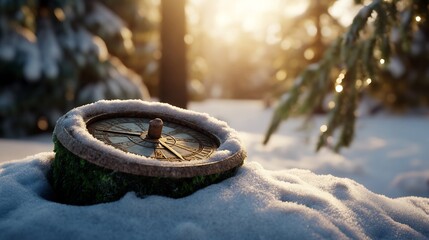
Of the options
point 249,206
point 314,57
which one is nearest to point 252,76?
point 314,57

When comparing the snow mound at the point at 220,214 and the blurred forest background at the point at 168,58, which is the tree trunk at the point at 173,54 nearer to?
the blurred forest background at the point at 168,58

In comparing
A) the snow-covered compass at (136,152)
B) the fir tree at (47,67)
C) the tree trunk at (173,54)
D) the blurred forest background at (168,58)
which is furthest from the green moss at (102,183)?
the fir tree at (47,67)

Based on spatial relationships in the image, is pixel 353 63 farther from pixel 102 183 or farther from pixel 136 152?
pixel 102 183

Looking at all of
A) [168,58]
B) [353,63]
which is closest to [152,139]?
[353,63]

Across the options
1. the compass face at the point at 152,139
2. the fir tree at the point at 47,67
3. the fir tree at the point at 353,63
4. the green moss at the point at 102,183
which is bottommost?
the fir tree at the point at 47,67

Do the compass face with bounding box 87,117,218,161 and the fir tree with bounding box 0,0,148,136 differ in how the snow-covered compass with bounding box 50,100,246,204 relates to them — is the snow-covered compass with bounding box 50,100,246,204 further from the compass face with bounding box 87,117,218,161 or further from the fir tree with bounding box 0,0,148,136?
the fir tree with bounding box 0,0,148,136
